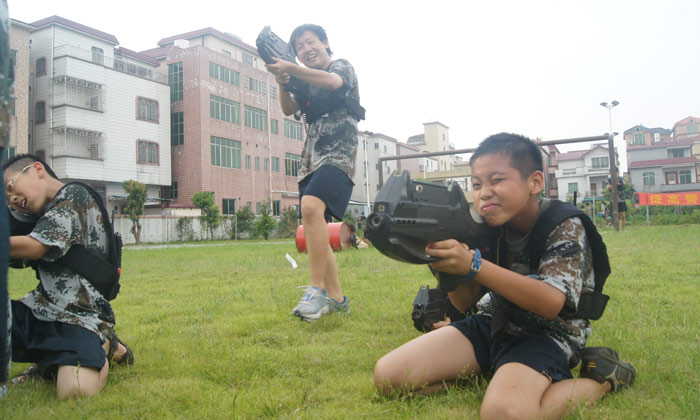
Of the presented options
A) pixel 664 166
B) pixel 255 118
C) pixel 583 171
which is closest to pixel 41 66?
pixel 255 118

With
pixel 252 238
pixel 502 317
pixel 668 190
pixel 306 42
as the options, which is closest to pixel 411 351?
pixel 502 317

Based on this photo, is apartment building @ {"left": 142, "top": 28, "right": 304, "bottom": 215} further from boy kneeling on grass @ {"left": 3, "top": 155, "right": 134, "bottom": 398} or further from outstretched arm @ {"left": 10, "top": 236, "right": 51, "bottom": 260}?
outstretched arm @ {"left": 10, "top": 236, "right": 51, "bottom": 260}

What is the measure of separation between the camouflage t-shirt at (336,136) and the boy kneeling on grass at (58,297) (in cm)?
178

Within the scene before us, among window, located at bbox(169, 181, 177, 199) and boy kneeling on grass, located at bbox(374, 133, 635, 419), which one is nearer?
boy kneeling on grass, located at bbox(374, 133, 635, 419)

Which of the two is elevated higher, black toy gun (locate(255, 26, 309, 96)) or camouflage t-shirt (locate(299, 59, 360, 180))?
black toy gun (locate(255, 26, 309, 96))

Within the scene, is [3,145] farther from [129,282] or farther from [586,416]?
[129,282]

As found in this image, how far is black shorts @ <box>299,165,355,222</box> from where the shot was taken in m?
3.90

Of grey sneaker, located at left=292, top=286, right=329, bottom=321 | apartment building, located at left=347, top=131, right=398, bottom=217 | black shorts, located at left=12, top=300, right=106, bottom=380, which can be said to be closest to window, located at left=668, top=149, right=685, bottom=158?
apartment building, located at left=347, top=131, right=398, bottom=217

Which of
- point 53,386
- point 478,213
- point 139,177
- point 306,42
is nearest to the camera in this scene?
point 478,213

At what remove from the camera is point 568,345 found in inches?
86.3

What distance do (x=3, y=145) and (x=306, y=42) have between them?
335 centimetres

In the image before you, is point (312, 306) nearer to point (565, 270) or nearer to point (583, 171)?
point (565, 270)

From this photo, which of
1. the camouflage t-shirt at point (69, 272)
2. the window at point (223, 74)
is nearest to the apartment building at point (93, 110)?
the window at point (223, 74)

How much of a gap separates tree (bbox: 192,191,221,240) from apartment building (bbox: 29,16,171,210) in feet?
12.4
